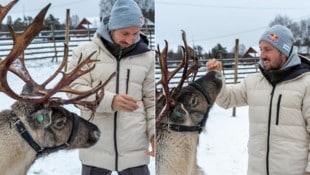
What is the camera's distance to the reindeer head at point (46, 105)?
6.12ft

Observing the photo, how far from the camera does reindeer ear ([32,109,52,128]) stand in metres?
1.97

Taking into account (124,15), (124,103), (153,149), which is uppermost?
(124,15)

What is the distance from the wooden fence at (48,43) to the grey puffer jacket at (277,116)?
0.66 m

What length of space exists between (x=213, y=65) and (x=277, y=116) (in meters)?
0.35

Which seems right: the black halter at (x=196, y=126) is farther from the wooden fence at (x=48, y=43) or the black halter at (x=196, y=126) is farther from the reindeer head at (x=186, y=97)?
the wooden fence at (x=48, y=43)

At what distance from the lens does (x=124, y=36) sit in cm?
193

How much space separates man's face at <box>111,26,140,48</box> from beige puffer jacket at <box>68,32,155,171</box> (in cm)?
6

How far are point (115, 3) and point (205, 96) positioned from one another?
58cm

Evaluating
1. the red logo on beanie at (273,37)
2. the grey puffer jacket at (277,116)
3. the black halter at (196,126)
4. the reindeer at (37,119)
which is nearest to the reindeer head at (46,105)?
the reindeer at (37,119)

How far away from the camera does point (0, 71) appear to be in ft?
6.05

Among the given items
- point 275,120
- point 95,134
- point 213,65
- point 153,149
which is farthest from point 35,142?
point 275,120

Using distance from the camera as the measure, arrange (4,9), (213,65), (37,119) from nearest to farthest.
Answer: (4,9) < (37,119) < (213,65)

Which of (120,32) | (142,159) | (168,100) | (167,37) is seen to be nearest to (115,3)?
(120,32)

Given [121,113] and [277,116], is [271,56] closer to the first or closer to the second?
[277,116]
